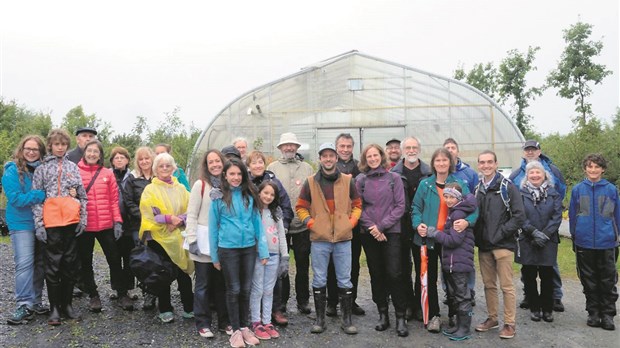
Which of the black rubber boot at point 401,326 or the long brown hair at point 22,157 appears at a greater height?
the long brown hair at point 22,157

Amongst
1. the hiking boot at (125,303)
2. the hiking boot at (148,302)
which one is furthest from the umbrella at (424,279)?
the hiking boot at (125,303)

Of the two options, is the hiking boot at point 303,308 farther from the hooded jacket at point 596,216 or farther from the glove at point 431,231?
the hooded jacket at point 596,216

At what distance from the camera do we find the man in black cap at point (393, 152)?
5.55 meters

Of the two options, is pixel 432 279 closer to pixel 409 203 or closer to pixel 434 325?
pixel 434 325

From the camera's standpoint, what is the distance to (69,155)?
18.1 ft

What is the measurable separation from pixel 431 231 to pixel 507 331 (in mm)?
1258

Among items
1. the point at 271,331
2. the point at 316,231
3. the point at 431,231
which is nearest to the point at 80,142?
the point at 316,231

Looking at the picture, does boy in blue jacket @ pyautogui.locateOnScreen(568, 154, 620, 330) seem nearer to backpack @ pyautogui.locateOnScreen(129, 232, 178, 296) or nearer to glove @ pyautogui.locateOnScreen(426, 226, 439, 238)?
glove @ pyautogui.locateOnScreen(426, 226, 439, 238)

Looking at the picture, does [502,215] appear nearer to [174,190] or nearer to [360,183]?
[360,183]

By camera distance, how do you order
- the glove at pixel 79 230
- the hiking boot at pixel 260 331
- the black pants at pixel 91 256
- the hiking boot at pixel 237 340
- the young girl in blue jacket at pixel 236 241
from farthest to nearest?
the black pants at pixel 91 256
the glove at pixel 79 230
the hiking boot at pixel 260 331
the young girl in blue jacket at pixel 236 241
the hiking boot at pixel 237 340

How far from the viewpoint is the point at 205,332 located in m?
4.43

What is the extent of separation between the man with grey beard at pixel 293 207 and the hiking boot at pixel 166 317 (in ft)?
3.96

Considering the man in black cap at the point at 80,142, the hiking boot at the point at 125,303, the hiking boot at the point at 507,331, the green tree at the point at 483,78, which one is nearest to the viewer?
the hiking boot at the point at 507,331

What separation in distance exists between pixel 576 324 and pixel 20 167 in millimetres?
6247
